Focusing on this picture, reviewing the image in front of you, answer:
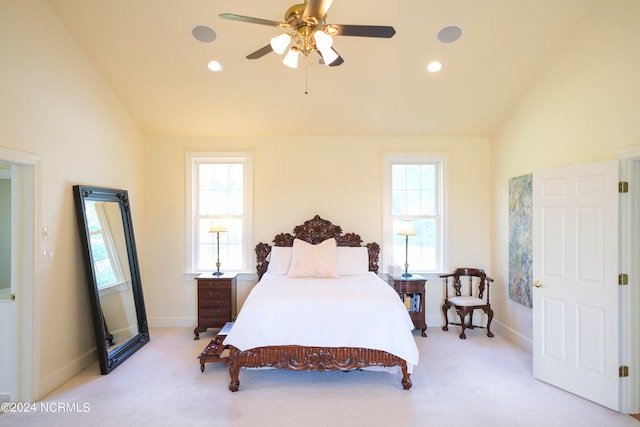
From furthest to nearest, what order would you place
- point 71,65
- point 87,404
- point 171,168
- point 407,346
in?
point 171,168
point 71,65
point 407,346
point 87,404

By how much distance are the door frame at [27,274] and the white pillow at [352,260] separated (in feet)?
10.5

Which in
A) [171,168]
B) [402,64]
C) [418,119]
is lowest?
[171,168]

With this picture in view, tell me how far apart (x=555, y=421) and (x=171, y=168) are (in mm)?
5223

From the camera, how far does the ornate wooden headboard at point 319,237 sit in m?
4.91

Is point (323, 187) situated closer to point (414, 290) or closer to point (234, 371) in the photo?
point (414, 290)

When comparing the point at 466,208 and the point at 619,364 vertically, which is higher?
the point at 466,208

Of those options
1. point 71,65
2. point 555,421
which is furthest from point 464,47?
point 71,65

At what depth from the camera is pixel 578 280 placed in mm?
3045

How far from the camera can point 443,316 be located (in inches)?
196

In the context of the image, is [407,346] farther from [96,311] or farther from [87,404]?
[96,311]

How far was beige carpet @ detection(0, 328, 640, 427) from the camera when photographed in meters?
2.68

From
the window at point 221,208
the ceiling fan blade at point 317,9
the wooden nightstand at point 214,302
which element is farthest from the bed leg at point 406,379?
the ceiling fan blade at point 317,9

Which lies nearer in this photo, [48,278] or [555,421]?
[555,421]

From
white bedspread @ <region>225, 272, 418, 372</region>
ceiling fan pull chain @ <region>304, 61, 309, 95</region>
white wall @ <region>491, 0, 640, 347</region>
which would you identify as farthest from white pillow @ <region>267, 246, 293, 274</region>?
white wall @ <region>491, 0, 640, 347</region>
